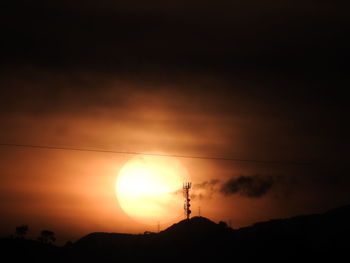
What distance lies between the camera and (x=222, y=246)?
181 metres

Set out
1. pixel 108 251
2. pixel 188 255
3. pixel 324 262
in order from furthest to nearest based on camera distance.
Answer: pixel 108 251 → pixel 188 255 → pixel 324 262

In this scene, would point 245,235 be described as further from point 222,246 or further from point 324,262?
point 324,262

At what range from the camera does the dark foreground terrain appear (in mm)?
171250

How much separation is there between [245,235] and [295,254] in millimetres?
21679

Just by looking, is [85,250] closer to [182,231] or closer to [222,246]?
[182,231]

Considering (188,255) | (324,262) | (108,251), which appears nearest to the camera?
(324,262)

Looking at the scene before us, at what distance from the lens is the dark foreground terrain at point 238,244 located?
562ft

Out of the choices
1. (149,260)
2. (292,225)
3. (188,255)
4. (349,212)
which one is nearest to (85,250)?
(149,260)

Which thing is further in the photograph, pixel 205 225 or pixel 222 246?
pixel 205 225

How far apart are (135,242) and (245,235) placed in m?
41.3

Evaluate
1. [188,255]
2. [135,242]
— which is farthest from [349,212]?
[135,242]

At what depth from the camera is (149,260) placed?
18038 centimetres

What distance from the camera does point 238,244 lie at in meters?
180

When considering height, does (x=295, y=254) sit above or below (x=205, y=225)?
below
